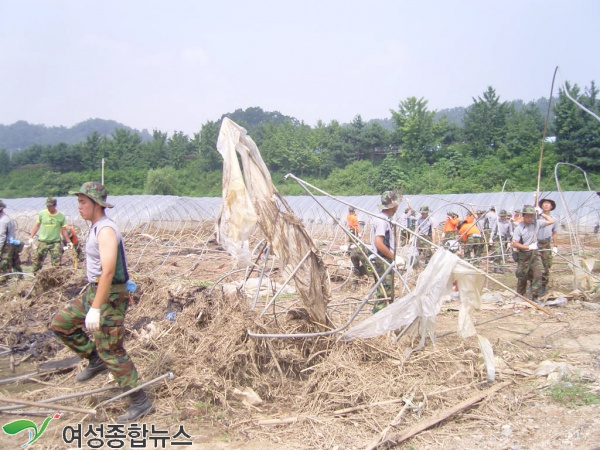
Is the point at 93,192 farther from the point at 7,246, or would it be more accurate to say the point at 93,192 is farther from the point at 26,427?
the point at 7,246

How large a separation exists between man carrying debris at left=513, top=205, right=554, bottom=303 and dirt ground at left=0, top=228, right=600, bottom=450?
208cm

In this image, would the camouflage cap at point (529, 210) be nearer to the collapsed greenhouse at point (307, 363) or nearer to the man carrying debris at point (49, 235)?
the collapsed greenhouse at point (307, 363)

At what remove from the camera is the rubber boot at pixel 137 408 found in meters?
3.54

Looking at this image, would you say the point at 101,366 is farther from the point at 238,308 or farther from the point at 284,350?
the point at 284,350

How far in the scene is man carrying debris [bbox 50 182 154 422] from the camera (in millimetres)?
3422

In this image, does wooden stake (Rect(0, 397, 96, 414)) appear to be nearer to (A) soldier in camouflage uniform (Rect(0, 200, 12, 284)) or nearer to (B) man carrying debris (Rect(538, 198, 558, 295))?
(A) soldier in camouflage uniform (Rect(0, 200, 12, 284))

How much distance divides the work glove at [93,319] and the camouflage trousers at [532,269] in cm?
667

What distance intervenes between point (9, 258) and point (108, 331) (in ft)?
20.1

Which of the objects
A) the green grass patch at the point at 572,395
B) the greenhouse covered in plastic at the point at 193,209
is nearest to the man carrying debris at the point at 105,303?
the green grass patch at the point at 572,395

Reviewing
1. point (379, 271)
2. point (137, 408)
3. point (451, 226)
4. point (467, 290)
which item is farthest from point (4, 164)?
point (467, 290)

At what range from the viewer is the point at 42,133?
13700 cm

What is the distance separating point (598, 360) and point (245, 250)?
3890mm

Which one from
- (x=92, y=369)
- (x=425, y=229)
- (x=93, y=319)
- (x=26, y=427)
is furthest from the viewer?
(x=425, y=229)

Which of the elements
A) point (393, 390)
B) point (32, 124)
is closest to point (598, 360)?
point (393, 390)
